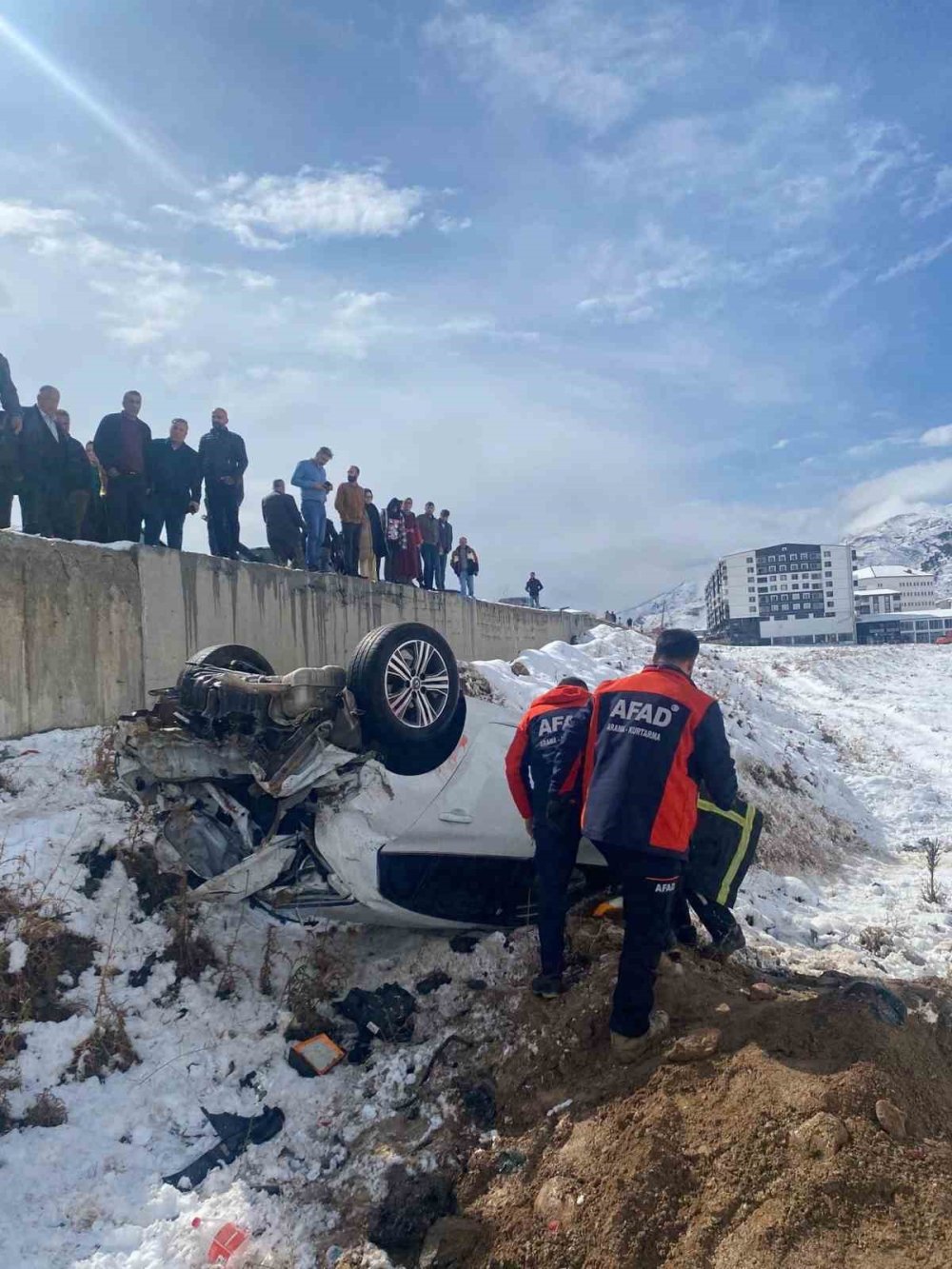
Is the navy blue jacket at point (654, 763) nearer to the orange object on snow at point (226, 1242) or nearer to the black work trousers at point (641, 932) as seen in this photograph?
the black work trousers at point (641, 932)

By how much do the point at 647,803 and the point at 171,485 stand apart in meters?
6.04

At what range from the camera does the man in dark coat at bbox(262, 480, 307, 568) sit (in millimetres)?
10062

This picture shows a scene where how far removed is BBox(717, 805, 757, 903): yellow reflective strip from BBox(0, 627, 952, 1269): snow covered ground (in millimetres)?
897

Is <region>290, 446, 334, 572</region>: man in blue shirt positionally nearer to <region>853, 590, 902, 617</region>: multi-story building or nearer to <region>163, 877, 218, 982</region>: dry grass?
<region>163, 877, 218, 982</region>: dry grass

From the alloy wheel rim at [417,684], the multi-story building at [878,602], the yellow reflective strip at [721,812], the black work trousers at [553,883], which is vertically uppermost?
the multi-story building at [878,602]

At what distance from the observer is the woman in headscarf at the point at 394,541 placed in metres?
12.4

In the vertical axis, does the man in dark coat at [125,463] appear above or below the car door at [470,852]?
above

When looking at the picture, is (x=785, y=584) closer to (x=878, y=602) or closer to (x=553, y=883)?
(x=878, y=602)

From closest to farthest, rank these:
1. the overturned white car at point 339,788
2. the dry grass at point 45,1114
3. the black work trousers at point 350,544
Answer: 1. the dry grass at point 45,1114
2. the overturned white car at point 339,788
3. the black work trousers at point 350,544

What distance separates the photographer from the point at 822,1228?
2.57 metres

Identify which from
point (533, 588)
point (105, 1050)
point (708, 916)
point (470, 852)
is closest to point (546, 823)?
point (470, 852)

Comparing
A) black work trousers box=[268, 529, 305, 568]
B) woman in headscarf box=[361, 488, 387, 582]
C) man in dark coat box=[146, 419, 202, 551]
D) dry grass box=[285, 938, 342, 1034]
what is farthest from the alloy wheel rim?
woman in headscarf box=[361, 488, 387, 582]

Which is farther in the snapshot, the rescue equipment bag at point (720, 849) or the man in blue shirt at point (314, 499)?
the man in blue shirt at point (314, 499)

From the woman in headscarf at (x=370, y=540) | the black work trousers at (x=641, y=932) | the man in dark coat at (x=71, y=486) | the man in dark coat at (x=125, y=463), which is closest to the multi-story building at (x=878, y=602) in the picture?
the woman in headscarf at (x=370, y=540)
